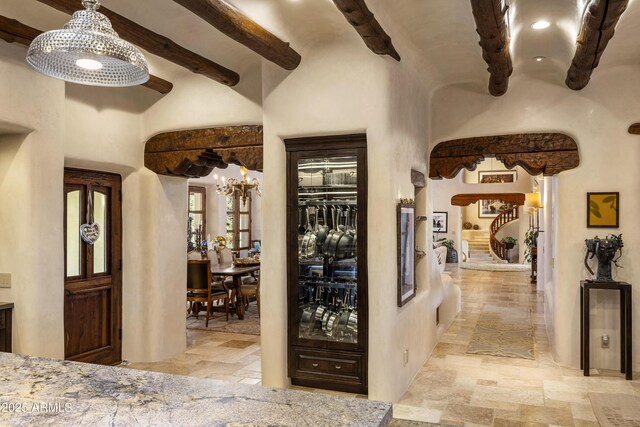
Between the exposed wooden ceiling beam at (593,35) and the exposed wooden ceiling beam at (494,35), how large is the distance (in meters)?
0.52

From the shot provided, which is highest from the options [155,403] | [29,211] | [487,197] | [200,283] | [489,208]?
[487,197]

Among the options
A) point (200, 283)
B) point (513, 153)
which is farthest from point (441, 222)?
point (513, 153)

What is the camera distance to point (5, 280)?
4.07 m

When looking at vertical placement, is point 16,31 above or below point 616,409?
above

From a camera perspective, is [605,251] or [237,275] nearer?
Result: [605,251]

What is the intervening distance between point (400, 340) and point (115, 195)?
3.44 meters

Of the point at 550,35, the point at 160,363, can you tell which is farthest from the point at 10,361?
the point at 550,35

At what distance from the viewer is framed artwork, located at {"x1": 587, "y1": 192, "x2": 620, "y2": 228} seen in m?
4.98

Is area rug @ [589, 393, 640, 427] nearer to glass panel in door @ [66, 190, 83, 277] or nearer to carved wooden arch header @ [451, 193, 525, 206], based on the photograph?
glass panel in door @ [66, 190, 83, 277]

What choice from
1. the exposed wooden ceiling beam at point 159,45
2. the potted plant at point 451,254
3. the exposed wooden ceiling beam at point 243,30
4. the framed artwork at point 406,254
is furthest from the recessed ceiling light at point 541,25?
the potted plant at point 451,254

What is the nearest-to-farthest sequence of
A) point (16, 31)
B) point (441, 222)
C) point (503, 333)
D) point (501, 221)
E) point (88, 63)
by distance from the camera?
point (88, 63), point (16, 31), point (503, 333), point (441, 222), point (501, 221)

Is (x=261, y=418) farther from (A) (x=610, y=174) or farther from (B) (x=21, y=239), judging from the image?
(A) (x=610, y=174)

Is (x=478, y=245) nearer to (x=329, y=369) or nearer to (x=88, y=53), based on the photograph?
(x=329, y=369)

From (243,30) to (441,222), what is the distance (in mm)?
14630
